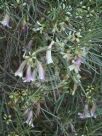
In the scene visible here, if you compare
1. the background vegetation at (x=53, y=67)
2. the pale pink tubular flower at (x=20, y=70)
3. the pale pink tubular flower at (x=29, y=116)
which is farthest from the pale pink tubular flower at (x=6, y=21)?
the pale pink tubular flower at (x=29, y=116)

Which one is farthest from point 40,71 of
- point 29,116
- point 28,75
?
point 29,116

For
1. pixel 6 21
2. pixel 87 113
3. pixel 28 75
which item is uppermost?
pixel 6 21

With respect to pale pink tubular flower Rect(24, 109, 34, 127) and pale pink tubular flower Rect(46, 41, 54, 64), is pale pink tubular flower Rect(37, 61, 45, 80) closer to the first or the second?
pale pink tubular flower Rect(46, 41, 54, 64)

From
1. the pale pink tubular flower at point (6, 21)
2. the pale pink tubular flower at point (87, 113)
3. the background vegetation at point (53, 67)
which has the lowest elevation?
the pale pink tubular flower at point (87, 113)

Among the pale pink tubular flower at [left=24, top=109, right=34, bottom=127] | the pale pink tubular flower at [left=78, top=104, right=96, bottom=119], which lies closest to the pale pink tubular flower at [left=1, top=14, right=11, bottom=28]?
the pale pink tubular flower at [left=24, top=109, right=34, bottom=127]

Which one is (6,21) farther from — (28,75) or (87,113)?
(87,113)

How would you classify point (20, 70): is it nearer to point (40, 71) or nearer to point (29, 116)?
point (40, 71)

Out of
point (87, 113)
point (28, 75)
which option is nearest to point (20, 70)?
point (28, 75)

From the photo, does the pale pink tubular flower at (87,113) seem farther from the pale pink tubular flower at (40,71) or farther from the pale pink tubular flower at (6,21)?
the pale pink tubular flower at (6,21)

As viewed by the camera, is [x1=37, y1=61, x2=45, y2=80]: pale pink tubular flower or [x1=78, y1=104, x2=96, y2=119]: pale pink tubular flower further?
[x1=78, y1=104, x2=96, y2=119]: pale pink tubular flower

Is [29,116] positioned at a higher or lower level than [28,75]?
lower

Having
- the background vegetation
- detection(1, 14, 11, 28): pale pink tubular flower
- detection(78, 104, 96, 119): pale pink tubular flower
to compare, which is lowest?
detection(78, 104, 96, 119): pale pink tubular flower

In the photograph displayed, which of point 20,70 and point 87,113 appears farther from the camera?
point 87,113

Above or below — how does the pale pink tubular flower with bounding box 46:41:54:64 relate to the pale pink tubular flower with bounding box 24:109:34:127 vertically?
above
